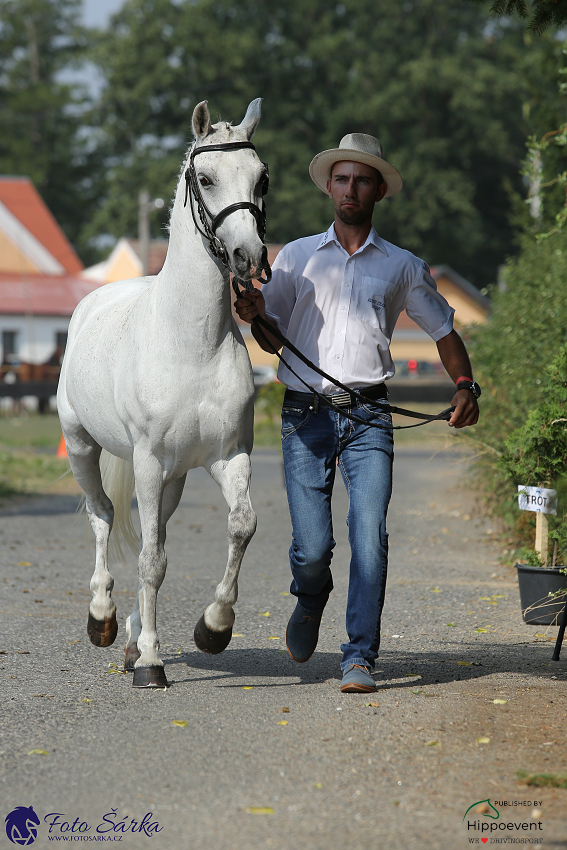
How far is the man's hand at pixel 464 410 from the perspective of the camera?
4.91 m

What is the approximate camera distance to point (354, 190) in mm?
5016

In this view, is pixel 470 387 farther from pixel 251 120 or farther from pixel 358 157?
pixel 251 120

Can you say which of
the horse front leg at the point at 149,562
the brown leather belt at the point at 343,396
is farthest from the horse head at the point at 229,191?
the horse front leg at the point at 149,562

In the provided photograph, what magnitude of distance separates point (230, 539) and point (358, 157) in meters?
1.94

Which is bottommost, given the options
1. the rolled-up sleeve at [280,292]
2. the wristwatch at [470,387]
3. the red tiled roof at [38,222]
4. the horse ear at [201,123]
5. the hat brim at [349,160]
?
the wristwatch at [470,387]

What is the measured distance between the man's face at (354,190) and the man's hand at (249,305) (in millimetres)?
591

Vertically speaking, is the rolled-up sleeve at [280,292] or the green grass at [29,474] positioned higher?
the rolled-up sleeve at [280,292]

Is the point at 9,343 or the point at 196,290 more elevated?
the point at 9,343

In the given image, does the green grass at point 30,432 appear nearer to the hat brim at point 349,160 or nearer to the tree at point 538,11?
the hat brim at point 349,160

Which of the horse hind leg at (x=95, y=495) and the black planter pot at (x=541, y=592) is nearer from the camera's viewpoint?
the horse hind leg at (x=95, y=495)

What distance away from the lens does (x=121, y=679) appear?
5207 millimetres

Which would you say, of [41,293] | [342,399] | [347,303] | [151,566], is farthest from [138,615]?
[41,293]

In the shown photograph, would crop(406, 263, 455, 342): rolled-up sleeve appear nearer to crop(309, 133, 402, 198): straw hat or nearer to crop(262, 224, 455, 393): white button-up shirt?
crop(262, 224, 455, 393): white button-up shirt

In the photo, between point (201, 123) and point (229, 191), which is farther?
point (201, 123)
